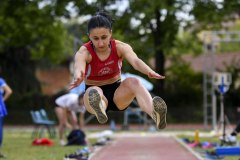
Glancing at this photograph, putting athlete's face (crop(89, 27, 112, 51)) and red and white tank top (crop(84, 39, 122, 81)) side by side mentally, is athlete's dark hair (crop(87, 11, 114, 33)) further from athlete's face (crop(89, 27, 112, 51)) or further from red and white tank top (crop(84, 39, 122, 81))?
red and white tank top (crop(84, 39, 122, 81))

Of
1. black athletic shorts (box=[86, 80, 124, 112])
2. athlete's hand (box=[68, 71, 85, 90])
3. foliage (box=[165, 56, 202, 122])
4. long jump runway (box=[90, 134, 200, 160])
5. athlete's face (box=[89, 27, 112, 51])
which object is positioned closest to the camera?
athlete's hand (box=[68, 71, 85, 90])

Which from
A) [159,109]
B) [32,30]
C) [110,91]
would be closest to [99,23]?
[110,91]

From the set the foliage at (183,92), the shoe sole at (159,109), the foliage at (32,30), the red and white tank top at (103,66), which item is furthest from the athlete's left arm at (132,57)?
the foliage at (183,92)

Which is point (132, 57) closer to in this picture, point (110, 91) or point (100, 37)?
point (100, 37)

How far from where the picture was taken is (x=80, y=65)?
821 centimetres

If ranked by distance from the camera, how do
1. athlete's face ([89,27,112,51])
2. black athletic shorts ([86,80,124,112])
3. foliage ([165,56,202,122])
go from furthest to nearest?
foliage ([165,56,202,122]), black athletic shorts ([86,80,124,112]), athlete's face ([89,27,112,51])

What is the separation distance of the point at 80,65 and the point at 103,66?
2.02ft

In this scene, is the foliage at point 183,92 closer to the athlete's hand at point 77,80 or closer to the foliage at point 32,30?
the foliage at point 32,30

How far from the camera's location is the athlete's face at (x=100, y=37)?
8.52 meters

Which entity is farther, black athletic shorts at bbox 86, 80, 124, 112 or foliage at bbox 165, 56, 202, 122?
foliage at bbox 165, 56, 202, 122

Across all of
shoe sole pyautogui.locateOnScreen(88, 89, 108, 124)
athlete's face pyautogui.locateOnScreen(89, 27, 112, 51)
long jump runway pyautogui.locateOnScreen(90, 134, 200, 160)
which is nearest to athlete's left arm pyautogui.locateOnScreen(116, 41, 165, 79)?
athlete's face pyautogui.locateOnScreen(89, 27, 112, 51)

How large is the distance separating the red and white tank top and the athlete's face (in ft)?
0.64

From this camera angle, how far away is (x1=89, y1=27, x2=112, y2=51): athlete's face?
8516 millimetres

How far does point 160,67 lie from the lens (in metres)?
35.0
